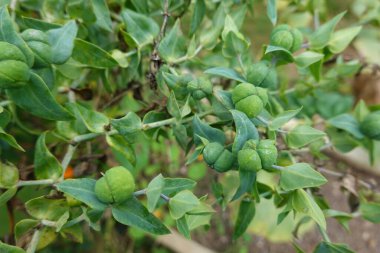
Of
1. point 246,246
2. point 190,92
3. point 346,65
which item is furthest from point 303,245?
point 190,92

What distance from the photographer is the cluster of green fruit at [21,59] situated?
55cm

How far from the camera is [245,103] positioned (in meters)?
0.57

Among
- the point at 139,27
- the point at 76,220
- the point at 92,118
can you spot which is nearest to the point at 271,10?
the point at 139,27

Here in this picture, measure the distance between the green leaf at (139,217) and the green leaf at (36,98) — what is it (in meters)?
0.14

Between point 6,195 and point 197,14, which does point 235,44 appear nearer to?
point 197,14

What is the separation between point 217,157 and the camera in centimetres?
57

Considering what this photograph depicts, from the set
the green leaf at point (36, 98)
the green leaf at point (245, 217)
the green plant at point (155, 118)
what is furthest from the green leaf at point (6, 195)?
the green leaf at point (245, 217)

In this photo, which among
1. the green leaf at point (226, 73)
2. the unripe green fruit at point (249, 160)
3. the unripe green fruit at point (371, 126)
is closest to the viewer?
the unripe green fruit at point (249, 160)

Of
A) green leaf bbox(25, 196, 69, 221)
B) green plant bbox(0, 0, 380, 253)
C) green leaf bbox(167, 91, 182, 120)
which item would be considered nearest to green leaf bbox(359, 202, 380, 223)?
green plant bbox(0, 0, 380, 253)

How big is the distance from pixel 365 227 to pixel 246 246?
16.5 inches

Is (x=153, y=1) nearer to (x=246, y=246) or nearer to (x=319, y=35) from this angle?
(x=319, y=35)

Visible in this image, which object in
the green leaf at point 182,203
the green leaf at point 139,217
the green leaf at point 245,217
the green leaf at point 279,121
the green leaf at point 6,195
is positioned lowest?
the green leaf at point 245,217

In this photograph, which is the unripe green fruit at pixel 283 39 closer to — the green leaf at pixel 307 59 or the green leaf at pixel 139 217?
the green leaf at pixel 307 59

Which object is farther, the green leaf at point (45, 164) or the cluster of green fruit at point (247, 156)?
the green leaf at point (45, 164)
